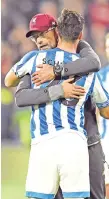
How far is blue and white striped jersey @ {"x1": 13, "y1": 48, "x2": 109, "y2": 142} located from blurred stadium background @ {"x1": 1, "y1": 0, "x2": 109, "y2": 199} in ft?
6.95

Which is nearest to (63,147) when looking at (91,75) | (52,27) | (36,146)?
(36,146)

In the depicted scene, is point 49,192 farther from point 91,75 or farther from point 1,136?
point 1,136

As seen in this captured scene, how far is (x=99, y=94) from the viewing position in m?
2.37

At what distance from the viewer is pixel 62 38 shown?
2.33m

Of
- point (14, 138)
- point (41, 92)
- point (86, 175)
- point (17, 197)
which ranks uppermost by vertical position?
point (41, 92)

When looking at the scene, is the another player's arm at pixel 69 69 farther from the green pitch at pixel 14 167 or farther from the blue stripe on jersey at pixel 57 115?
the green pitch at pixel 14 167

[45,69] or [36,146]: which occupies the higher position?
[45,69]

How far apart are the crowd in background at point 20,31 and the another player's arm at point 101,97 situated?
82.2 inches

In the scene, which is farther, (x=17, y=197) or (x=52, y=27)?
(x=17, y=197)

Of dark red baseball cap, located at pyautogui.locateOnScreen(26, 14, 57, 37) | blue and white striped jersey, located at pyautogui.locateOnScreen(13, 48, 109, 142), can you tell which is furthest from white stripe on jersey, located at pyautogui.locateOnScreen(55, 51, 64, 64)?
dark red baseball cap, located at pyautogui.locateOnScreen(26, 14, 57, 37)

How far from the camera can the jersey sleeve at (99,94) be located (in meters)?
2.36

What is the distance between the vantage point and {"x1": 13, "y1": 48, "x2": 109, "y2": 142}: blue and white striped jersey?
2.29 m

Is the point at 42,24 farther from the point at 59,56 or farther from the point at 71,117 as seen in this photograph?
the point at 71,117

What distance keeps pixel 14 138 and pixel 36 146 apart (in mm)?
2215
